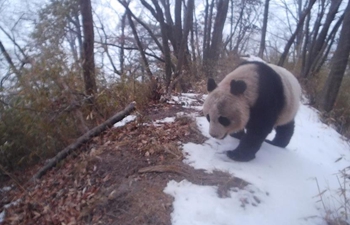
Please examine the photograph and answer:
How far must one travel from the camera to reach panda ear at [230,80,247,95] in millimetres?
3102

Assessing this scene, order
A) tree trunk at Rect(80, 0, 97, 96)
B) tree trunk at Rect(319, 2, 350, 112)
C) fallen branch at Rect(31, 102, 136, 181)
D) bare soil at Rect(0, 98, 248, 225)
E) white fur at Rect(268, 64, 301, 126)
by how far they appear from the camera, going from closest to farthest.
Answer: bare soil at Rect(0, 98, 248, 225)
white fur at Rect(268, 64, 301, 126)
fallen branch at Rect(31, 102, 136, 181)
tree trunk at Rect(80, 0, 97, 96)
tree trunk at Rect(319, 2, 350, 112)

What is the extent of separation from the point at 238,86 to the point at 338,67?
16.5 ft

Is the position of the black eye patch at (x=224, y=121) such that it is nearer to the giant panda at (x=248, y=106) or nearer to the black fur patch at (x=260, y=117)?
the giant panda at (x=248, y=106)

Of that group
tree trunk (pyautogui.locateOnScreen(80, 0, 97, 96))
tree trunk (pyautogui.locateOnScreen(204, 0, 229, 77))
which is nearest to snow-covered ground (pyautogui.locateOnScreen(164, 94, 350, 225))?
tree trunk (pyautogui.locateOnScreen(80, 0, 97, 96))

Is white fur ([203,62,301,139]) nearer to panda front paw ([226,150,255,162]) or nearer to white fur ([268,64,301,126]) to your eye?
white fur ([268,64,301,126])

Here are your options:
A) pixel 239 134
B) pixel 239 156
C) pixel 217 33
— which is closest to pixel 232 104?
pixel 239 156

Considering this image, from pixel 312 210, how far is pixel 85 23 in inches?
155

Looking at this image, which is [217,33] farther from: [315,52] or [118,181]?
[118,181]

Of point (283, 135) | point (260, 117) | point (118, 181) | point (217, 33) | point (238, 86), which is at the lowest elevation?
point (283, 135)

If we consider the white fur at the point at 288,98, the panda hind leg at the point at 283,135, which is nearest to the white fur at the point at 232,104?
the white fur at the point at 288,98

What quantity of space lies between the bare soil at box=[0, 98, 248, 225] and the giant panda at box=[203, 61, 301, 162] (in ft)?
1.61

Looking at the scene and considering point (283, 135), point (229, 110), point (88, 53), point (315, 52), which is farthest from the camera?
point (315, 52)

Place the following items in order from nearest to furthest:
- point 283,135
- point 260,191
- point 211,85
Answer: point 260,191, point 211,85, point 283,135

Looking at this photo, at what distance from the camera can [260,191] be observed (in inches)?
111
